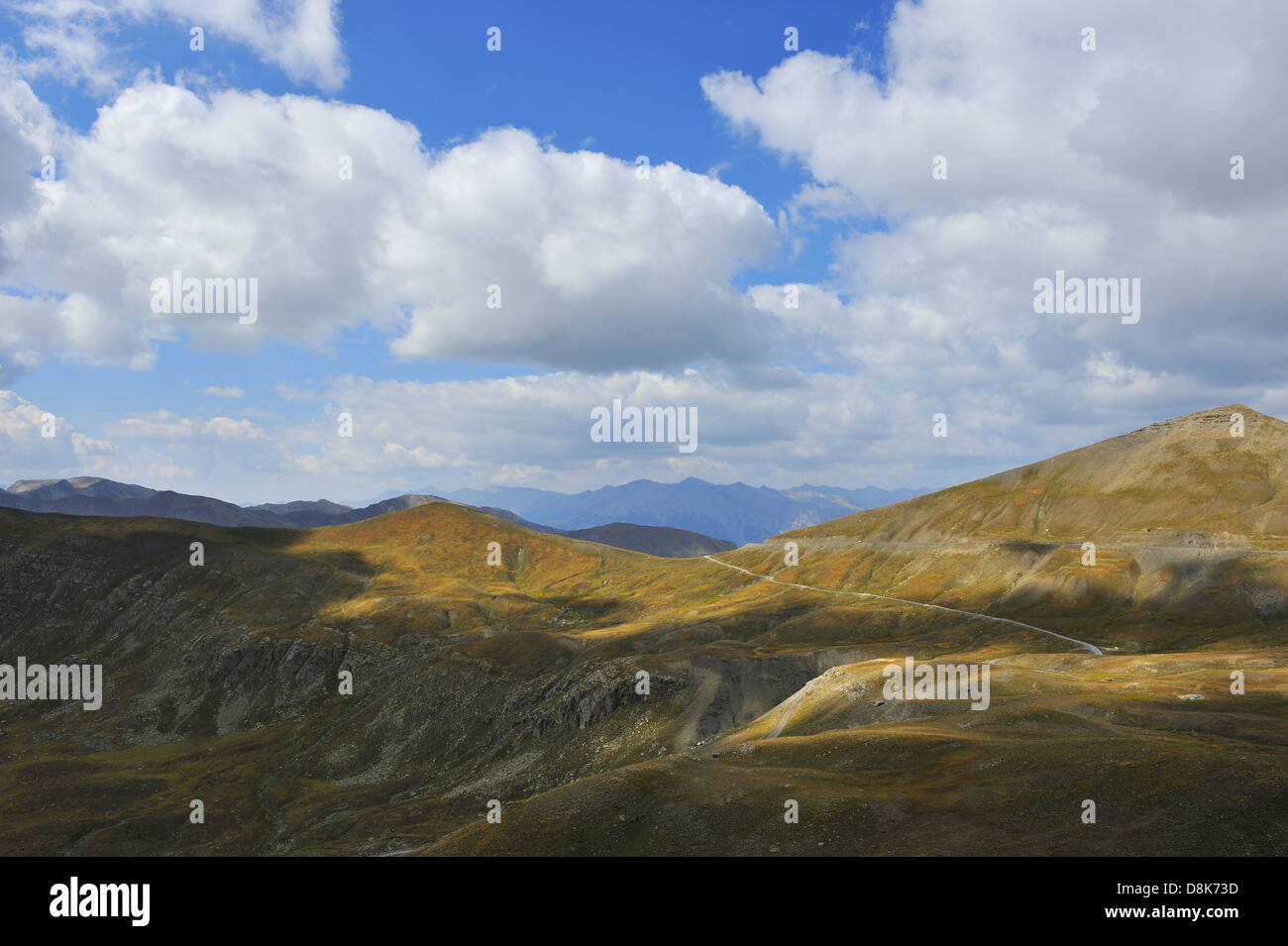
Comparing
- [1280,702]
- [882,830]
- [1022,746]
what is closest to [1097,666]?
[1280,702]

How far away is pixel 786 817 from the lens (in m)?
45.5

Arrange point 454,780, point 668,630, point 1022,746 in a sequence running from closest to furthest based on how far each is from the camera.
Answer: point 1022,746, point 454,780, point 668,630

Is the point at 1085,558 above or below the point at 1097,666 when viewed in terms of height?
above

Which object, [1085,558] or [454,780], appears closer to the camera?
[454,780]

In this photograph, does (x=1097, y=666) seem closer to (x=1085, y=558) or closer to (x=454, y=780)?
(x=1085, y=558)

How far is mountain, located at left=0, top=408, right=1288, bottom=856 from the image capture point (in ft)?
148

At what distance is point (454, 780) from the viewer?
112 meters

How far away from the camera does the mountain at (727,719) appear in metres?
45.1

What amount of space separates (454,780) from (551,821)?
71.4 metres

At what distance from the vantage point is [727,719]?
108938 mm
